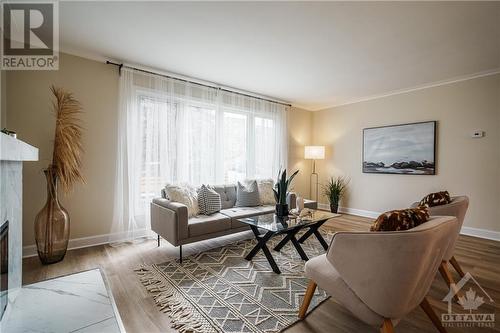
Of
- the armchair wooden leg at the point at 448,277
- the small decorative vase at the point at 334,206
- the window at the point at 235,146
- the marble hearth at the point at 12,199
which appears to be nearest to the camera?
the marble hearth at the point at 12,199

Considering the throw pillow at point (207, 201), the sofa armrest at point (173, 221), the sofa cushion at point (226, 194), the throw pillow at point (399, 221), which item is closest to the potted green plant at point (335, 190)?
the sofa cushion at point (226, 194)

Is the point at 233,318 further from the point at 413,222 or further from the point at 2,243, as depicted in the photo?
the point at 2,243

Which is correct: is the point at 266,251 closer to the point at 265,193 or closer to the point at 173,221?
the point at 173,221

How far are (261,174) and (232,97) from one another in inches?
65.5

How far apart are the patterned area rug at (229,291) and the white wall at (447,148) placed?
2.68m

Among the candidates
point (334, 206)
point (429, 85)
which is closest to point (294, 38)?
point (429, 85)

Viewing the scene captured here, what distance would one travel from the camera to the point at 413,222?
4.37 feet

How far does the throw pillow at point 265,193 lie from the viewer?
397 cm

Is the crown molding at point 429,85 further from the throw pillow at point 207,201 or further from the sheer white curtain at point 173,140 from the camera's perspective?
the throw pillow at point 207,201

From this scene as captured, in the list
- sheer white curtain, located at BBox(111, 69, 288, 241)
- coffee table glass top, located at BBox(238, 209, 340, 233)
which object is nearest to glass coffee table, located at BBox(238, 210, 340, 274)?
coffee table glass top, located at BBox(238, 209, 340, 233)

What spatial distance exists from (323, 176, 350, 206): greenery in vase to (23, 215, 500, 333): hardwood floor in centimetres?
214

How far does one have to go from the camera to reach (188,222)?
9.07 feet

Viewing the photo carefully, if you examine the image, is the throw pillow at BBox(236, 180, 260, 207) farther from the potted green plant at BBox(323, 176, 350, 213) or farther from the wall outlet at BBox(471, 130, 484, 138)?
the wall outlet at BBox(471, 130, 484, 138)

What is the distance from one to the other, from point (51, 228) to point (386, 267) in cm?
318
